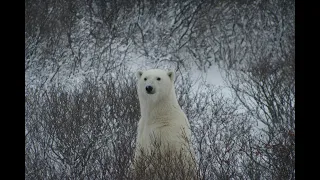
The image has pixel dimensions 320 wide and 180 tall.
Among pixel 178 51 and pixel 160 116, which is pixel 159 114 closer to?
pixel 160 116

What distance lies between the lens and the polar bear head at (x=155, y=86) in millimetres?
4711

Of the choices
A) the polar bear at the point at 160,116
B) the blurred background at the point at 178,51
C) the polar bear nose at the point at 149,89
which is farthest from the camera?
the blurred background at the point at 178,51

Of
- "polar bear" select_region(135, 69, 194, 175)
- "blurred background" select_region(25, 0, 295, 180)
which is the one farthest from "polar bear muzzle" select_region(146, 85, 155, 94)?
"blurred background" select_region(25, 0, 295, 180)

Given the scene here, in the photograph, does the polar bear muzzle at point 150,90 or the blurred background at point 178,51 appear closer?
the polar bear muzzle at point 150,90

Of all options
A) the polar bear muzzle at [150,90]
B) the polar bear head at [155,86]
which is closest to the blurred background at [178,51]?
the polar bear head at [155,86]

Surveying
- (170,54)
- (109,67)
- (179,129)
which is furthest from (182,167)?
(170,54)

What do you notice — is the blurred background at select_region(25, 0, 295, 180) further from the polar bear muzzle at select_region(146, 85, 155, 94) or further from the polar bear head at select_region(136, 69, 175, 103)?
the polar bear muzzle at select_region(146, 85, 155, 94)

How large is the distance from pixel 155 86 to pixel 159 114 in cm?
26

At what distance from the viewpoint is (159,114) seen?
15.7 ft

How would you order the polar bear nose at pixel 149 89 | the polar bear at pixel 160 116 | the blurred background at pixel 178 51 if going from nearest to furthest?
the polar bear at pixel 160 116 < the polar bear nose at pixel 149 89 < the blurred background at pixel 178 51

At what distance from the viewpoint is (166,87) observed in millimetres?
4793

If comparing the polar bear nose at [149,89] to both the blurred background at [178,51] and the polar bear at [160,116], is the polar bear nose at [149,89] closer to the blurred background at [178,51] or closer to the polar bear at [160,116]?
the polar bear at [160,116]
